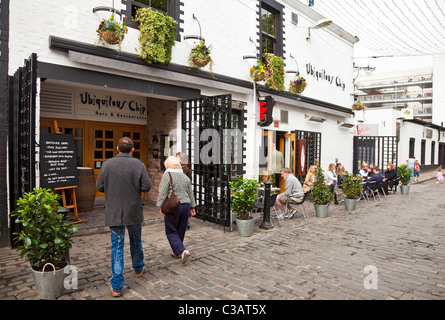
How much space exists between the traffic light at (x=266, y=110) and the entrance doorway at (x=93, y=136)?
Answer: 3.69 metres

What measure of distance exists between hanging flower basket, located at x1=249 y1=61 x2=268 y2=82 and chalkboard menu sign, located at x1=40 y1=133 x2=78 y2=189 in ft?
17.8

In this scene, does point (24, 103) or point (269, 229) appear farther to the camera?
point (269, 229)

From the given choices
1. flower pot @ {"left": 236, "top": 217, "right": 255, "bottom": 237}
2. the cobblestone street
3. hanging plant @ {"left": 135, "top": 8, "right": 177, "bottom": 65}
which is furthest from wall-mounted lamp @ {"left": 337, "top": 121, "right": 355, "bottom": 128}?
hanging plant @ {"left": 135, "top": 8, "right": 177, "bottom": 65}

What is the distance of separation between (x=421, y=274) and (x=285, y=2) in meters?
9.77


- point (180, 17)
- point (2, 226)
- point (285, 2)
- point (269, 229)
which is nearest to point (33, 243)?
point (2, 226)

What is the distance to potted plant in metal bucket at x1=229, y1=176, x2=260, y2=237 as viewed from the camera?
20.6 feet

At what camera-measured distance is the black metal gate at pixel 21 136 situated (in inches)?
187

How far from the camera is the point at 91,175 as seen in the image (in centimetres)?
710

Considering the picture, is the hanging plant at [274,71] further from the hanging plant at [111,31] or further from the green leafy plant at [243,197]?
the hanging plant at [111,31]

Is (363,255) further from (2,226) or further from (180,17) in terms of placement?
(180,17)

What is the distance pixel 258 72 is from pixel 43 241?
752 cm

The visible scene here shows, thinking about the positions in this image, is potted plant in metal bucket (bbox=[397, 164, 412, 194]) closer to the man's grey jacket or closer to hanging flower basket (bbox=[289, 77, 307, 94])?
hanging flower basket (bbox=[289, 77, 307, 94])
